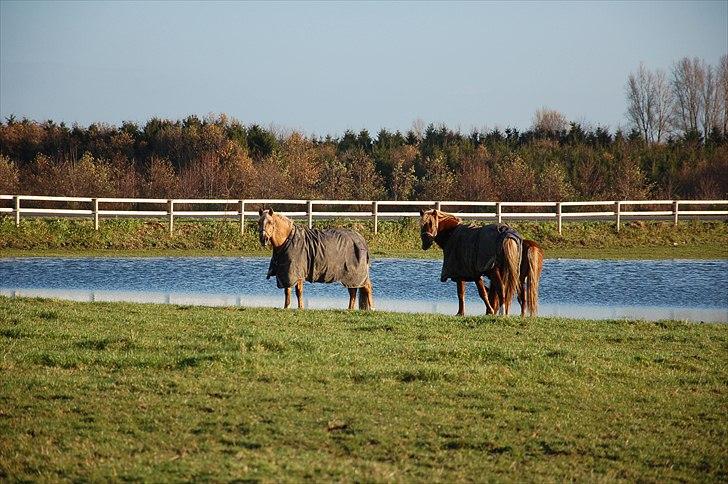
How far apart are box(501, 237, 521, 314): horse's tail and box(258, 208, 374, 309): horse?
8.34 ft

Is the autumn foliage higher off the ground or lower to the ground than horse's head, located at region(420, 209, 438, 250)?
higher

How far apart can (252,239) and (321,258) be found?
51.5 feet

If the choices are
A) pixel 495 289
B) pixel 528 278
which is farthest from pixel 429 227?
pixel 528 278

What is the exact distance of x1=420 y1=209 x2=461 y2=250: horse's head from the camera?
17075mm

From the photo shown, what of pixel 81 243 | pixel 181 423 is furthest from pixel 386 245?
pixel 181 423

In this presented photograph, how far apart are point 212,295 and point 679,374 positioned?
37.0 feet

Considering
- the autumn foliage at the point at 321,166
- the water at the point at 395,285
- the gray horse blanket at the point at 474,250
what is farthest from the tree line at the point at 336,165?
the gray horse blanket at the point at 474,250

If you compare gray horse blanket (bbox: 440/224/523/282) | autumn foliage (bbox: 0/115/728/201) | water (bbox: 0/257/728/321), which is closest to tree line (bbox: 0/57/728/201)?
autumn foliage (bbox: 0/115/728/201)

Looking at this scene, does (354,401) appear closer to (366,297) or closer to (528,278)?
(528,278)

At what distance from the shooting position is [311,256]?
17.1 metres

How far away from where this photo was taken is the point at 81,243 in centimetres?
3088

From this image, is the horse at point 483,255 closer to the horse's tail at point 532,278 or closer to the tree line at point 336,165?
the horse's tail at point 532,278

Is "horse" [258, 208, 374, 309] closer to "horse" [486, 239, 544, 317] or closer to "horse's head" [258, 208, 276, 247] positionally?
"horse's head" [258, 208, 276, 247]

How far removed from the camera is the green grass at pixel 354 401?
747 centimetres
